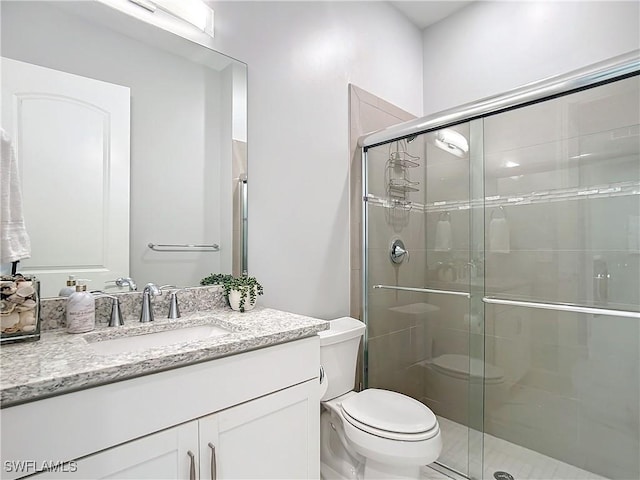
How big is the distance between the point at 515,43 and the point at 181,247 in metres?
2.42

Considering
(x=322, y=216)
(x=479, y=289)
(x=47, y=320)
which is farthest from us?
(x=322, y=216)

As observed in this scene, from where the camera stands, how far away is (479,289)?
184 cm

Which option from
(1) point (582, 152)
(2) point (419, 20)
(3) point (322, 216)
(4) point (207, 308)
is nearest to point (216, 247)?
(4) point (207, 308)

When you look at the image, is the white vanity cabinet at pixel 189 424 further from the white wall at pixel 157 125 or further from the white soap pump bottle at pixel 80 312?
the white wall at pixel 157 125

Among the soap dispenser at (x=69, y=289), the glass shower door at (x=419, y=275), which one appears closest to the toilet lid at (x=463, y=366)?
the glass shower door at (x=419, y=275)

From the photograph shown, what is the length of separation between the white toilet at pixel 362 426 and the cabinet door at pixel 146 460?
74 cm

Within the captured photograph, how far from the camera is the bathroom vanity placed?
2.29ft

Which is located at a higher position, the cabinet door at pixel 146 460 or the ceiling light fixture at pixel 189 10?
the ceiling light fixture at pixel 189 10

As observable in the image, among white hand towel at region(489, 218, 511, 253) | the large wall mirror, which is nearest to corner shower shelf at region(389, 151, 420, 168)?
white hand towel at region(489, 218, 511, 253)

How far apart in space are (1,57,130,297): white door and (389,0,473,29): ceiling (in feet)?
6.96

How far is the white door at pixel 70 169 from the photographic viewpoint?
1.10 m

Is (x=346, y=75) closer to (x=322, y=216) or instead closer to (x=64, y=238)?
(x=322, y=216)

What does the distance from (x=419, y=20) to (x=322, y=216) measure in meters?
1.84

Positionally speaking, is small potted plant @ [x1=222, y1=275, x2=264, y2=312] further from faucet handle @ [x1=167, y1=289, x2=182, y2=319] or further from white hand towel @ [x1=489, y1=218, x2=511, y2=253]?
white hand towel @ [x1=489, y1=218, x2=511, y2=253]
